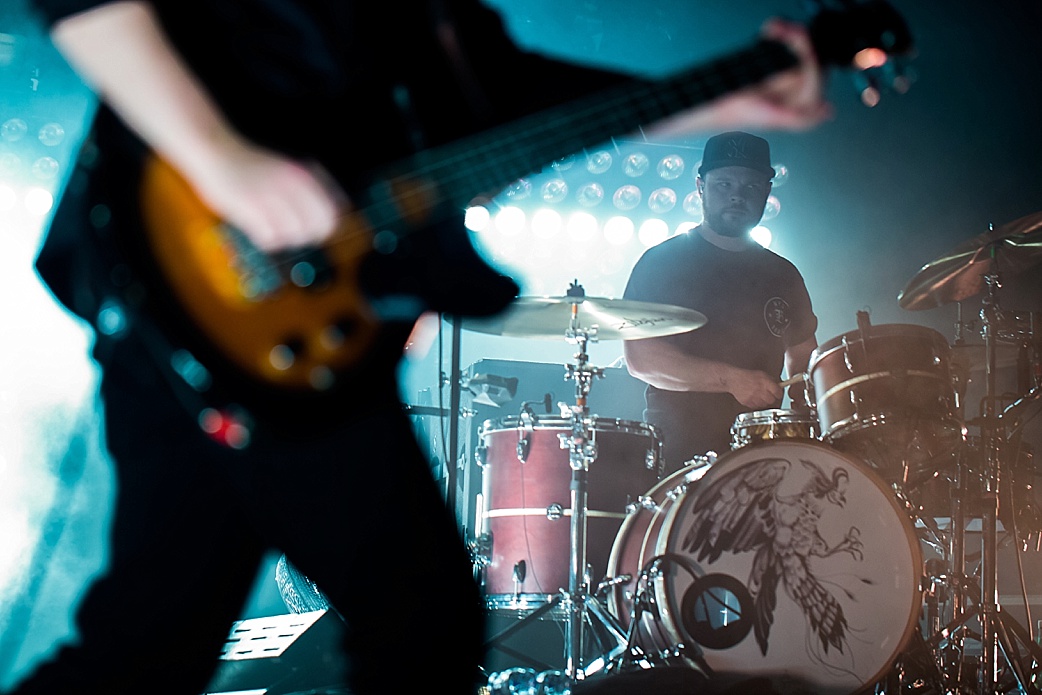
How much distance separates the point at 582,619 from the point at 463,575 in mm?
2351

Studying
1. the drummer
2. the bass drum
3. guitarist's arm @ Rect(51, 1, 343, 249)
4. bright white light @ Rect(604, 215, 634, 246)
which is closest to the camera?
guitarist's arm @ Rect(51, 1, 343, 249)

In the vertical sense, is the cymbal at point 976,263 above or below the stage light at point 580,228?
below

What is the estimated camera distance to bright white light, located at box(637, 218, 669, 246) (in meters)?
5.83

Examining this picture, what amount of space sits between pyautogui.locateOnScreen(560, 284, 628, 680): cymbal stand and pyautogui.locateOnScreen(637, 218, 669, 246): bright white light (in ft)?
7.69

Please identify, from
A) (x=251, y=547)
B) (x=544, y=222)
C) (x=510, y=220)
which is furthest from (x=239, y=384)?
(x=544, y=222)

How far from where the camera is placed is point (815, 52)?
1.40 meters

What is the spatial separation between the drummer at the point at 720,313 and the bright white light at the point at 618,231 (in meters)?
1.56

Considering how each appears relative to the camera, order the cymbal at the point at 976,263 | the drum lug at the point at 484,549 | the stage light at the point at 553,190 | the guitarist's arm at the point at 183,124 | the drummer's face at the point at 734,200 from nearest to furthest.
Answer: the guitarist's arm at the point at 183,124, the cymbal at the point at 976,263, the drum lug at the point at 484,549, the drummer's face at the point at 734,200, the stage light at the point at 553,190

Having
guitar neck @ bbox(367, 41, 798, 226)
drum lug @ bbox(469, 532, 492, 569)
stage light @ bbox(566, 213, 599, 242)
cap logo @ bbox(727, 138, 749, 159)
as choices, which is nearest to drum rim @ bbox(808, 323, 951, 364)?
cap logo @ bbox(727, 138, 749, 159)

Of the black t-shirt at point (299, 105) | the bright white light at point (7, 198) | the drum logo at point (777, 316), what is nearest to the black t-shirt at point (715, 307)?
the drum logo at point (777, 316)

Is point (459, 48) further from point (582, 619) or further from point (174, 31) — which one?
point (582, 619)

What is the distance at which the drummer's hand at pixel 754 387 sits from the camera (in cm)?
359

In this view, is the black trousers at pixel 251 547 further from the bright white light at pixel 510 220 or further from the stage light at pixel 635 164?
the stage light at pixel 635 164

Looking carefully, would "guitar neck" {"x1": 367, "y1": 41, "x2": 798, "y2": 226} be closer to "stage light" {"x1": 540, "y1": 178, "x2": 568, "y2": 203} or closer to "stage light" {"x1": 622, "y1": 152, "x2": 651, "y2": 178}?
"stage light" {"x1": 540, "y1": 178, "x2": 568, "y2": 203}
